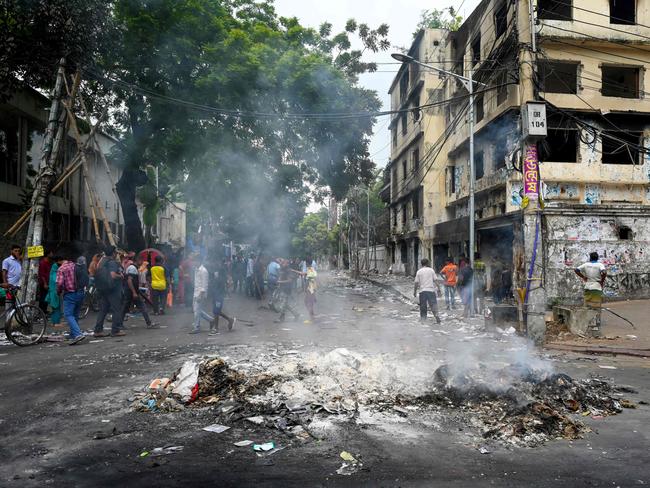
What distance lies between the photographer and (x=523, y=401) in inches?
179

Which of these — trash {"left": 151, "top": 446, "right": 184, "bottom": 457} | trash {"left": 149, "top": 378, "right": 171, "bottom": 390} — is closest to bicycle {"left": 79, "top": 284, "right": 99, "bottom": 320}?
trash {"left": 149, "top": 378, "right": 171, "bottom": 390}

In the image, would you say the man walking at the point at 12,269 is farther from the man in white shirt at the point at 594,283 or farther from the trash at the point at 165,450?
the man in white shirt at the point at 594,283

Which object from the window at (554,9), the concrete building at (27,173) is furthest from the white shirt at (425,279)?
the window at (554,9)

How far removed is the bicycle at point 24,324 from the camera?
27.9ft

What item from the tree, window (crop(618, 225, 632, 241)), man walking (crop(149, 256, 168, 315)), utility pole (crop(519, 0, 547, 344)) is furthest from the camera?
window (crop(618, 225, 632, 241))

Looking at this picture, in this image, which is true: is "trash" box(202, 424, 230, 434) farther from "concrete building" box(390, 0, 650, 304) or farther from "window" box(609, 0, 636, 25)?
"window" box(609, 0, 636, 25)

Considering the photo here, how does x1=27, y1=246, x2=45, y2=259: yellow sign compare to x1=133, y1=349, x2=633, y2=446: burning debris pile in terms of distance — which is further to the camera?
x1=27, y1=246, x2=45, y2=259: yellow sign

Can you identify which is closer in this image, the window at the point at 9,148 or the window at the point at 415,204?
the window at the point at 9,148

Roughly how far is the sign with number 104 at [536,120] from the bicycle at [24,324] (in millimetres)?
9649

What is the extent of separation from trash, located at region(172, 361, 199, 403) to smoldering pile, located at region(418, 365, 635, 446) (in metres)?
2.41

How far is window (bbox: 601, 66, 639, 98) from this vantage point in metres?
18.8

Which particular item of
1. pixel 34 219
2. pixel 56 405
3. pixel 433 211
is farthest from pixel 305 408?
pixel 433 211

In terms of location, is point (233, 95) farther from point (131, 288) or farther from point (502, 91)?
point (502, 91)

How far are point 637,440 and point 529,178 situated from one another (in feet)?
19.4
